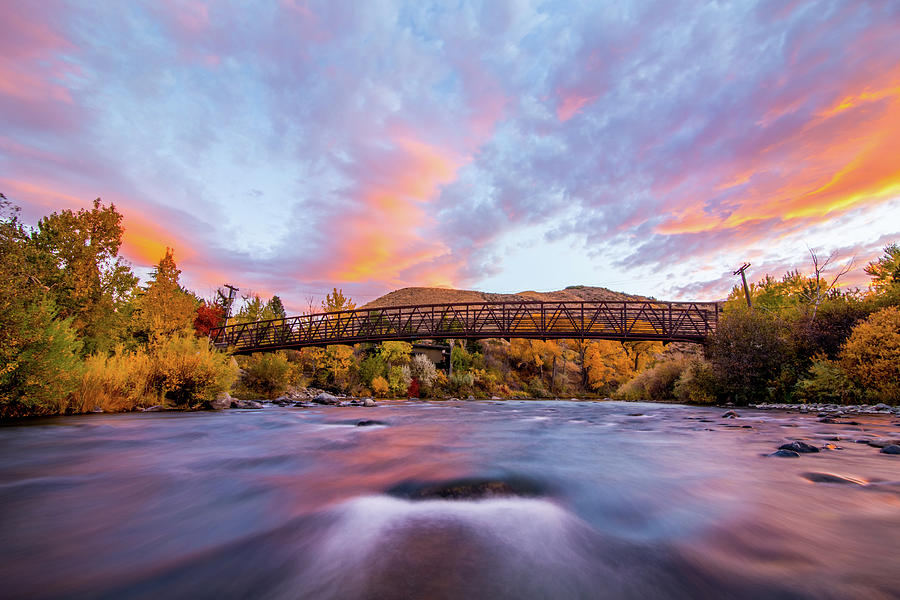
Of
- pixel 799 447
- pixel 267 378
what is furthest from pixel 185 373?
pixel 799 447

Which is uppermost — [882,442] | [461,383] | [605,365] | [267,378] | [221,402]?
[882,442]

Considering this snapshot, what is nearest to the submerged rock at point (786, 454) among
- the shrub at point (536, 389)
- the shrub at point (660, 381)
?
the shrub at point (660, 381)

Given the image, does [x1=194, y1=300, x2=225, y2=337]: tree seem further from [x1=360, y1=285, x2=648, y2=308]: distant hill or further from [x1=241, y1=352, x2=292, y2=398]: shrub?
[x1=360, y1=285, x2=648, y2=308]: distant hill

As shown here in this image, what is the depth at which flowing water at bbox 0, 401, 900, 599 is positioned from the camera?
1.79m

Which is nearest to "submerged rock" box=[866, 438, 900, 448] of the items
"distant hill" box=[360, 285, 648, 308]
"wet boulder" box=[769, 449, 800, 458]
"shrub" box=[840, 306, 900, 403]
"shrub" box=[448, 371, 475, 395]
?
"wet boulder" box=[769, 449, 800, 458]

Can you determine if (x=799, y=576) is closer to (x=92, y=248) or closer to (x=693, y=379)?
(x=693, y=379)

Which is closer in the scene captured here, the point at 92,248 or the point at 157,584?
the point at 157,584

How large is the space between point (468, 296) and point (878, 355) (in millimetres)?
112990

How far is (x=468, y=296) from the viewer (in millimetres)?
124875

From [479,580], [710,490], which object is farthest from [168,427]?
[710,490]

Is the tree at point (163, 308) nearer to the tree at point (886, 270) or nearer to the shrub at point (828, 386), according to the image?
the shrub at point (828, 386)

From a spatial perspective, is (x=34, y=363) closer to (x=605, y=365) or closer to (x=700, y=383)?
(x=700, y=383)

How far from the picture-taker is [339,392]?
29.1 meters

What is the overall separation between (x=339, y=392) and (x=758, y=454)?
28.1 metres
